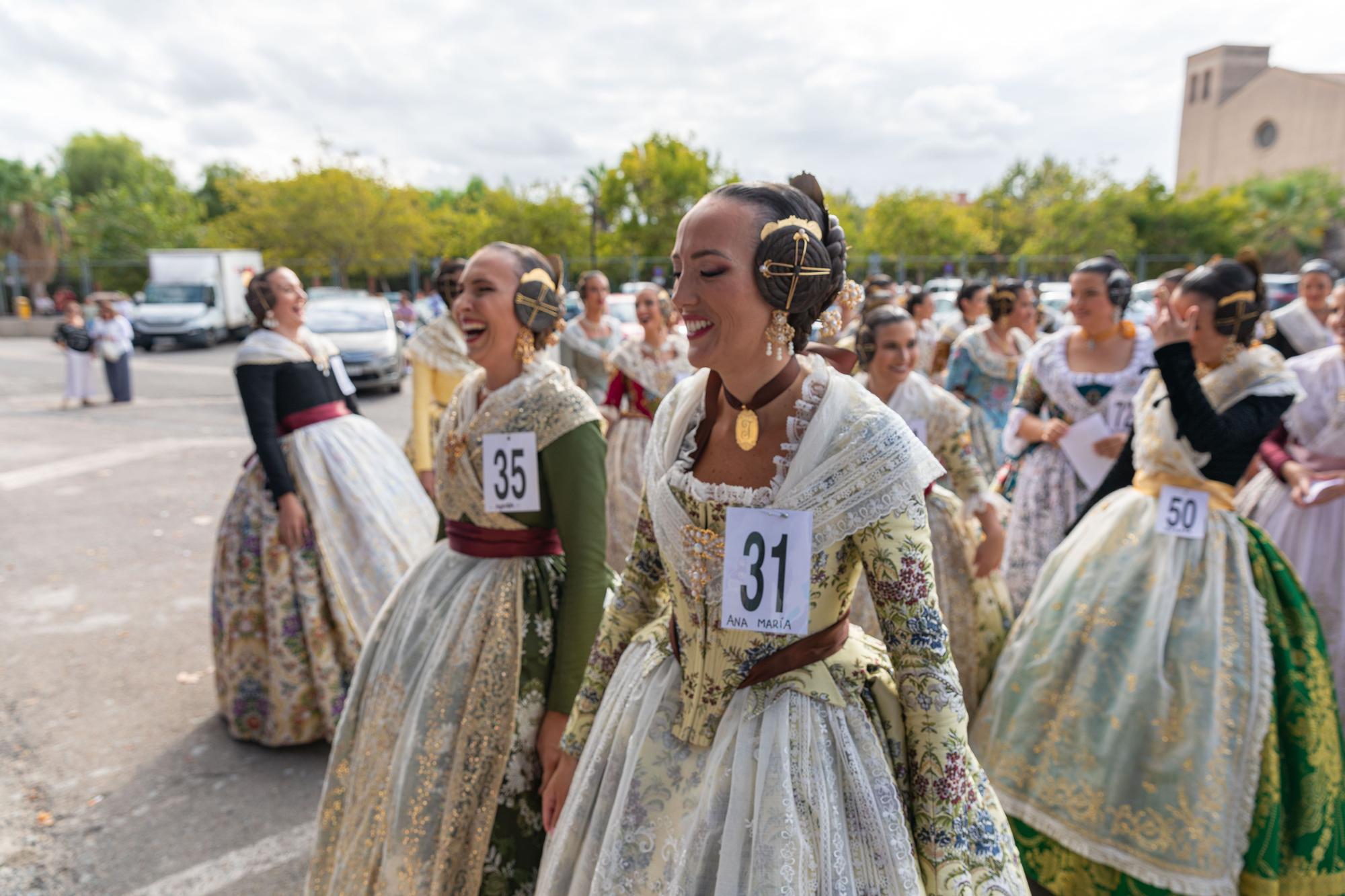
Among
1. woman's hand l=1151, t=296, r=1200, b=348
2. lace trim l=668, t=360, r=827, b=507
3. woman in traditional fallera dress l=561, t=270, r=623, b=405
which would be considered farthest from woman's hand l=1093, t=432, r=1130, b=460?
woman in traditional fallera dress l=561, t=270, r=623, b=405

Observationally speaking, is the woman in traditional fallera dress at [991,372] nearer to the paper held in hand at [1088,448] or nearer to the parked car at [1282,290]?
the paper held in hand at [1088,448]

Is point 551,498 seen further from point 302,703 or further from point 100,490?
point 100,490

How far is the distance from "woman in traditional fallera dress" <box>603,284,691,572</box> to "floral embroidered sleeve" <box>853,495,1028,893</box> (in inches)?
150

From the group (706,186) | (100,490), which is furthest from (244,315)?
(100,490)

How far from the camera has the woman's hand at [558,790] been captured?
6.24ft

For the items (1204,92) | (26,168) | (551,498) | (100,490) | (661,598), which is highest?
(1204,92)

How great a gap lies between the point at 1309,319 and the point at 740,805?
690 cm

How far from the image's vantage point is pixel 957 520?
3518 mm

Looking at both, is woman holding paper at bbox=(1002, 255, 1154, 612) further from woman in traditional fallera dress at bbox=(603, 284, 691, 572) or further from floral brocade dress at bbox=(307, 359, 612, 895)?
floral brocade dress at bbox=(307, 359, 612, 895)

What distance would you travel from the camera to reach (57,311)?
103 feet

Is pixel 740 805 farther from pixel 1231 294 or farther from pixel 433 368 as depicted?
pixel 433 368

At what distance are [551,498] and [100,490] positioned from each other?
8.06 meters

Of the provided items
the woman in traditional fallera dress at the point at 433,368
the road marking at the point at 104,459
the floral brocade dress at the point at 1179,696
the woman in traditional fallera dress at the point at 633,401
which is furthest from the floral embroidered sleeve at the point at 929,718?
the road marking at the point at 104,459

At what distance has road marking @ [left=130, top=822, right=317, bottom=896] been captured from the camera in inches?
117
